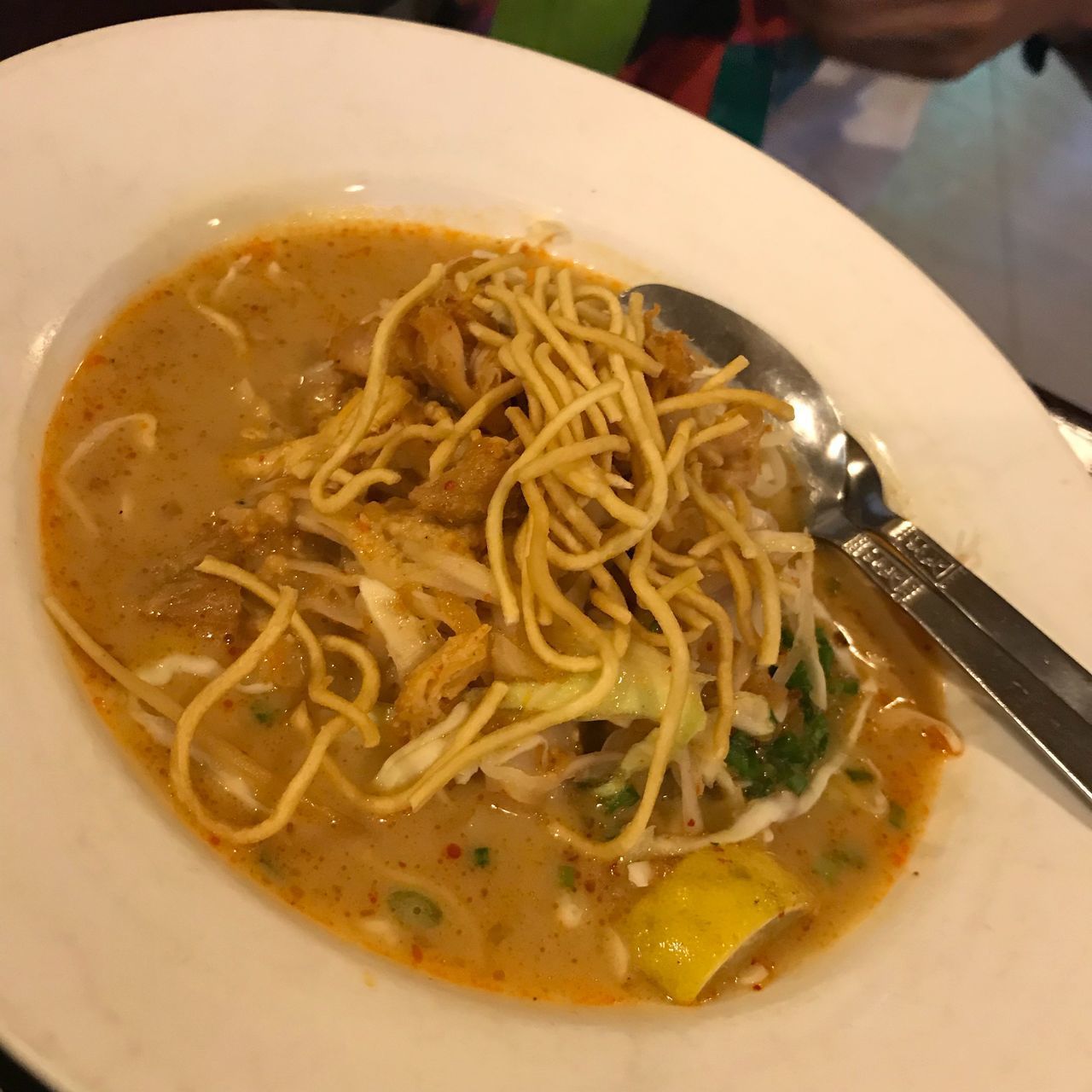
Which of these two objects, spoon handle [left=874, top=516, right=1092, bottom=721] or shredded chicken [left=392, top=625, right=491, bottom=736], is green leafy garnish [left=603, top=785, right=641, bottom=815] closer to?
shredded chicken [left=392, top=625, right=491, bottom=736]

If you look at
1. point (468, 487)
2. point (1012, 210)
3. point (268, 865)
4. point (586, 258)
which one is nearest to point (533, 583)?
point (468, 487)

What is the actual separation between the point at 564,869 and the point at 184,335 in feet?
4.88

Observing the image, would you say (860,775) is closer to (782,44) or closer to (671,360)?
(671,360)

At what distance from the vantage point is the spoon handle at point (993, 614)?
1874mm

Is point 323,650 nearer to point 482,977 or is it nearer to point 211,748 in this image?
point 211,748

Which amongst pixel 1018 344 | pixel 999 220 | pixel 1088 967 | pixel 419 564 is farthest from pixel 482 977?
pixel 999 220

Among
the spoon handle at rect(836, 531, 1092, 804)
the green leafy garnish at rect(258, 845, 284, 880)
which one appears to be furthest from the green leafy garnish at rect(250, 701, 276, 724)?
the spoon handle at rect(836, 531, 1092, 804)

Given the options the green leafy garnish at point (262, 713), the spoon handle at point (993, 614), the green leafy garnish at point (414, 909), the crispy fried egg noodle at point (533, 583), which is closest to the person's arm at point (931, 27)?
the crispy fried egg noodle at point (533, 583)

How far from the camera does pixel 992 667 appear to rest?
1.93 m

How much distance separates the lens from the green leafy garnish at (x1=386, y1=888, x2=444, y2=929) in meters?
1.63

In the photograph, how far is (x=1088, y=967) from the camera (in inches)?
62.9

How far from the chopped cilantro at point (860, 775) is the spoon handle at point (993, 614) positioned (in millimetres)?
389

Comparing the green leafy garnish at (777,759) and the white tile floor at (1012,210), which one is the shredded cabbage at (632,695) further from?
the white tile floor at (1012,210)

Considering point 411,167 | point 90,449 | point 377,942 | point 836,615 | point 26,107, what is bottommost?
point 836,615
